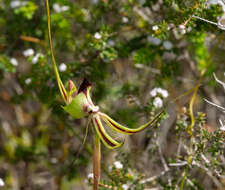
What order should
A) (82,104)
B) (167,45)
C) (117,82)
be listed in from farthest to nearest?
(117,82) → (167,45) → (82,104)

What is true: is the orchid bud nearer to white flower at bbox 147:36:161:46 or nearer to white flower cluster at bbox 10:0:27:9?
white flower at bbox 147:36:161:46

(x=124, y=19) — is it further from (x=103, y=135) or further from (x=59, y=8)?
(x=103, y=135)

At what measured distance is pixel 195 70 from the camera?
6.42 ft

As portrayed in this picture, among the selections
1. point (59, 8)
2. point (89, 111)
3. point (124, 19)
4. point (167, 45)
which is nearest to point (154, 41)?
point (167, 45)

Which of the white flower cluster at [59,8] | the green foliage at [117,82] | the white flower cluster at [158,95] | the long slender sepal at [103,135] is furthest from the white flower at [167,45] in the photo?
the long slender sepal at [103,135]

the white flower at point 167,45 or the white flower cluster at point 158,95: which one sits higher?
the white flower at point 167,45

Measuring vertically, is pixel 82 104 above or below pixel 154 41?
below

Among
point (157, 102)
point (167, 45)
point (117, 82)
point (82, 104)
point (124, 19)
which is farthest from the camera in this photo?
point (117, 82)

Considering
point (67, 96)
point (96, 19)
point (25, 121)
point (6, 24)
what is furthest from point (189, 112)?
point (25, 121)

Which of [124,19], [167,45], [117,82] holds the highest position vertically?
[124,19]

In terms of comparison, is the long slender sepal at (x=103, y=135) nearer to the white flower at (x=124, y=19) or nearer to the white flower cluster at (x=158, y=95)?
the white flower cluster at (x=158, y=95)

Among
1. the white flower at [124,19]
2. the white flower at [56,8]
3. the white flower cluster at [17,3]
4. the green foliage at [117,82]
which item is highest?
the white flower cluster at [17,3]

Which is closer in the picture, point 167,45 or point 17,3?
point 167,45

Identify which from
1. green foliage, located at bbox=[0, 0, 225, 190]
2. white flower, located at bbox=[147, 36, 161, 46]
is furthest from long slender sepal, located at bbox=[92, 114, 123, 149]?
white flower, located at bbox=[147, 36, 161, 46]
